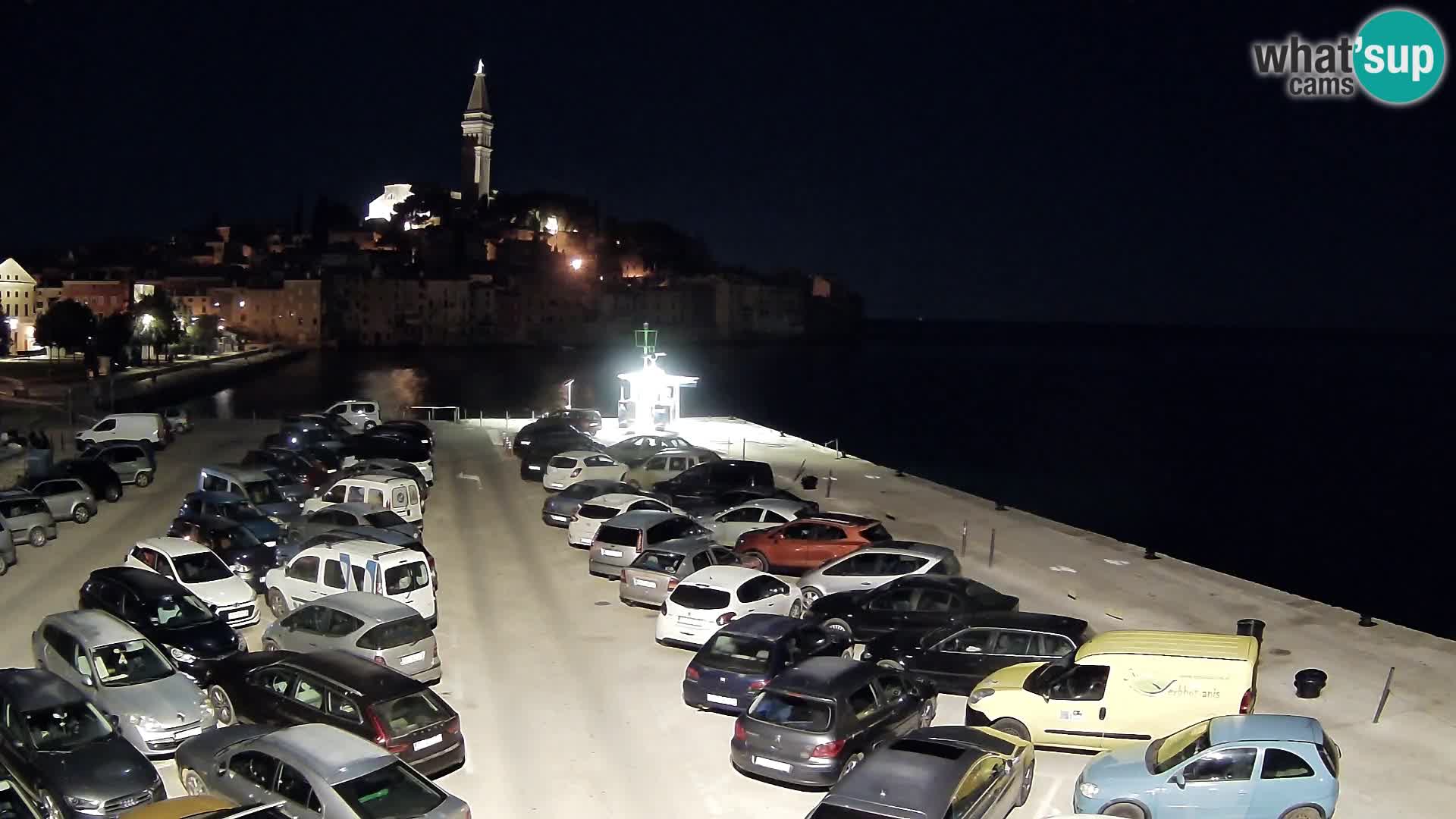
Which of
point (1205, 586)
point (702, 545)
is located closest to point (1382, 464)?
point (1205, 586)

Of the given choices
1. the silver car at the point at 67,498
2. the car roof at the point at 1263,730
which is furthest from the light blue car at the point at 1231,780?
the silver car at the point at 67,498

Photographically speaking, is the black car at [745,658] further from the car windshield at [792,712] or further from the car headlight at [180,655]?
the car headlight at [180,655]

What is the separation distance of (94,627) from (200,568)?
4.18 metres

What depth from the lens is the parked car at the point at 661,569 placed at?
56.2ft

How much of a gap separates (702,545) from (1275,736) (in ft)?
31.7

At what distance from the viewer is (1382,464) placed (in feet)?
247

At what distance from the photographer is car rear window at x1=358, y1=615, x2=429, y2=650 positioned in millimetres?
13008

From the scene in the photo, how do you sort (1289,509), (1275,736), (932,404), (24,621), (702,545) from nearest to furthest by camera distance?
(1275,736) → (24,621) → (702,545) → (1289,509) → (932,404)

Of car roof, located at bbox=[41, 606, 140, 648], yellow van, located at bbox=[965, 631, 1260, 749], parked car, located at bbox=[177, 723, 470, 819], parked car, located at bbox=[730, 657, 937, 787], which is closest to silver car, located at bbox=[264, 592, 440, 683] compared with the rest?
car roof, located at bbox=[41, 606, 140, 648]

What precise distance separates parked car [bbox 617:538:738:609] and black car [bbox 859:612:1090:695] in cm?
378

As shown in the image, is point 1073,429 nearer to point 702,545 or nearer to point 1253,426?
point 1253,426

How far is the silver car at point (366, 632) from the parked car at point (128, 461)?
1657 cm

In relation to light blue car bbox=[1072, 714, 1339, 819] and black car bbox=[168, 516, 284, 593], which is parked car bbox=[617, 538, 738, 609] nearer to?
black car bbox=[168, 516, 284, 593]

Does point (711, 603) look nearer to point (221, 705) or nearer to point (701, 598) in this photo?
point (701, 598)
